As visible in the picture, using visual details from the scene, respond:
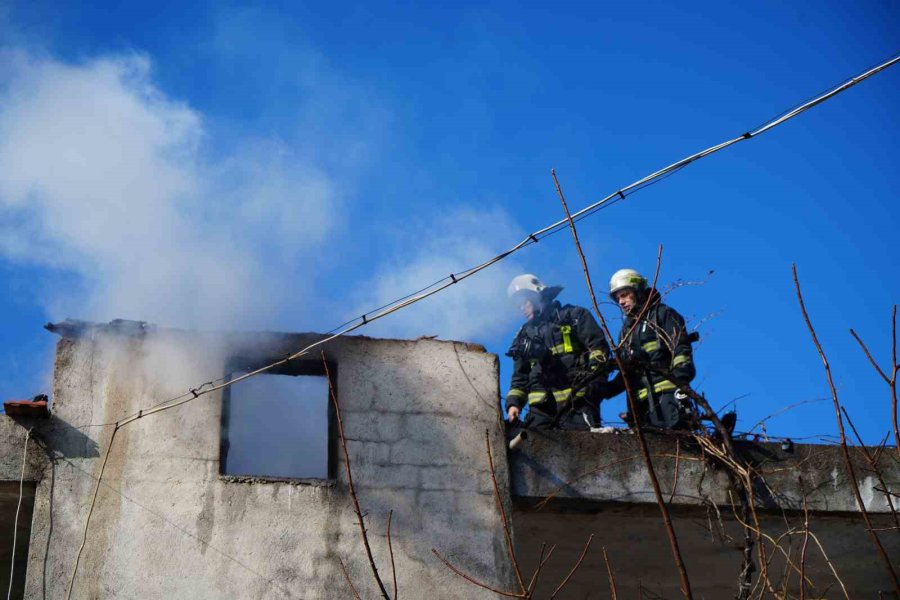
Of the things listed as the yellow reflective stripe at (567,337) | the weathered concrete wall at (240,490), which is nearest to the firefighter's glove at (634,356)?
the yellow reflective stripe at (567,337)

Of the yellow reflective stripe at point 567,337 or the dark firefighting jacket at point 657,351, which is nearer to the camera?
the dark firefighting jacket at point 657,351

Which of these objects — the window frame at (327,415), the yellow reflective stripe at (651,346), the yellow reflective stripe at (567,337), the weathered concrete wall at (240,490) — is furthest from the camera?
the yellow reflective stripe at (567,337)

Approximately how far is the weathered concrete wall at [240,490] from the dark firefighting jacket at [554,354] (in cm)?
120

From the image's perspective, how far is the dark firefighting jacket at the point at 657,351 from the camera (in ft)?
25.7

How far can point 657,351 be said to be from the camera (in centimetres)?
824

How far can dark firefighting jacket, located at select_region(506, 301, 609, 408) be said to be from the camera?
8164 mm

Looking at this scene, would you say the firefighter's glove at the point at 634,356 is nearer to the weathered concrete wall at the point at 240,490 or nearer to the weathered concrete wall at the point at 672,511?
the weathered concrete wall at the point at 672,511

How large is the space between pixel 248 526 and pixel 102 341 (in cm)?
153

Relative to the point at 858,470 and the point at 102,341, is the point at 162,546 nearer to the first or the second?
the point at 102,341

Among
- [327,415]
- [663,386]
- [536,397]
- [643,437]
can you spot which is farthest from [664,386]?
[643,437]

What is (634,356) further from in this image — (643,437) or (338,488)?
(643,437)

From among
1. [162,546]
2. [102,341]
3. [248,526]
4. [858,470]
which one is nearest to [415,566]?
[248,526]

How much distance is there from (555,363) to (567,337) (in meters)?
0.25

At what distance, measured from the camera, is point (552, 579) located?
762 centimetres
